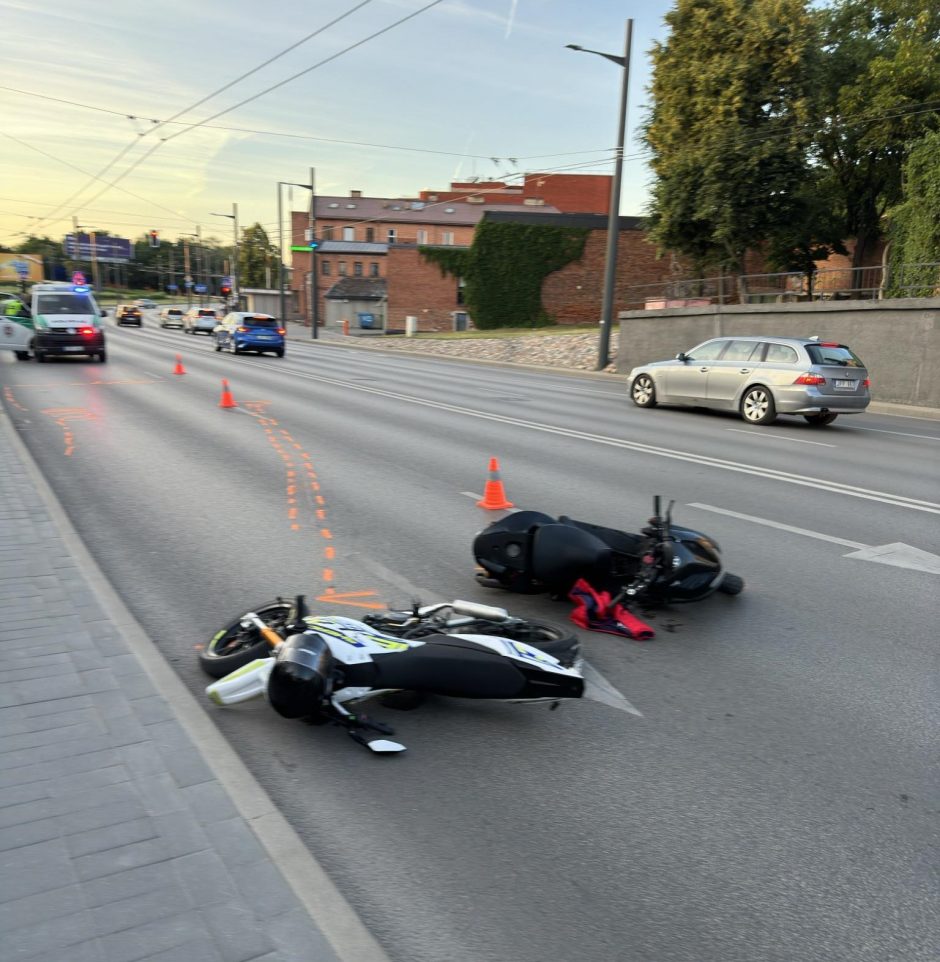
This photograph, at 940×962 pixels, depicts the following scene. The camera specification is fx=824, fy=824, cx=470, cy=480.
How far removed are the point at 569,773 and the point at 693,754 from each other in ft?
1.96

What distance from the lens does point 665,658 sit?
15.5 ft

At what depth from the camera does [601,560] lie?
5.08 metres

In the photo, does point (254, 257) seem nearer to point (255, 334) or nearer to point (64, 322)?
point (255, 334)

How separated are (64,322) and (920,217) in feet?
89.4

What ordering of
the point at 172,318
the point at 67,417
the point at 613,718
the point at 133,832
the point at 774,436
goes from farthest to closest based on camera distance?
the point at 172,318, the point at 774,436, the point at 67,417, the point at 613,718, the point at 133,832

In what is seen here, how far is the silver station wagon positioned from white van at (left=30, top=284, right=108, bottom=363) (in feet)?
55.3

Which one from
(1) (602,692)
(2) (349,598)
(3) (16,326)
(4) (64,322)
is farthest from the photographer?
(4) (64,322)

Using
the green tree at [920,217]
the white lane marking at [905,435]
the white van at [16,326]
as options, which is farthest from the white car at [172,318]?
the white lane marking at [905,435]

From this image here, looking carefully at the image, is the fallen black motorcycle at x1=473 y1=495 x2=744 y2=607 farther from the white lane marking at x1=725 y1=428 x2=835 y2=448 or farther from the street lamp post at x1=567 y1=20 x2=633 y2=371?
the street lamp post at x1=567 y1=20 x2=633 y2=371

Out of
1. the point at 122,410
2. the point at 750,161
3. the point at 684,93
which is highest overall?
the point at 684,93

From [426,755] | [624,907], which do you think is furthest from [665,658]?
[624,907]

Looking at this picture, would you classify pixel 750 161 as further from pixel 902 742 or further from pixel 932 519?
pixel 902 742

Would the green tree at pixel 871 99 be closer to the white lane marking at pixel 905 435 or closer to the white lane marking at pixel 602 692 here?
the white lane marking at pixel 905 435

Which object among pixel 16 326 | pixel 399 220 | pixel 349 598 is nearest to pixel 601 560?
pixel 349 598
